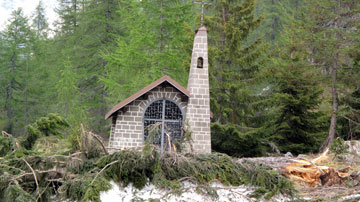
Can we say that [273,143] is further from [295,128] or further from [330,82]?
[330,82]

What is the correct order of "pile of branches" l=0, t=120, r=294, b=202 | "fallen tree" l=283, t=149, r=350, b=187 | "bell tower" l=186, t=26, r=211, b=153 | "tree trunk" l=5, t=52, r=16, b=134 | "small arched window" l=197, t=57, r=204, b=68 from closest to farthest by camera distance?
"pile of branches" l=0, t=120, r=294, b=202, "fallen tree" l=283, t=149, r=350, b=187, "bell tower" l=186, t=26, r=211, b=153, "small arched window" l=197, t=57, r=204, b=68, "tree trunk" l=5, t=52, r=16, b=134

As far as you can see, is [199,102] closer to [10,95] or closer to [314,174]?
[314,174]

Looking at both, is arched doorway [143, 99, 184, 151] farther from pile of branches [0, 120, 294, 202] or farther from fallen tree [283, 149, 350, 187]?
pile of branches [0, 120, 294, 202]

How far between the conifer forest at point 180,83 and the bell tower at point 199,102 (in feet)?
12.9

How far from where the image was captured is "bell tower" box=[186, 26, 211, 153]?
508 inches

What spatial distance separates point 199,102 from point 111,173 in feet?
22.1

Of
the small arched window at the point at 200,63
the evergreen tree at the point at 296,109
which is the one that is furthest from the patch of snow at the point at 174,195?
the evergreen tree at the point at 296,109

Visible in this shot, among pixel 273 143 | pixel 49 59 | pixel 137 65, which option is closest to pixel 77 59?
pixel 49 59

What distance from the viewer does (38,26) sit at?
5056 centimetres

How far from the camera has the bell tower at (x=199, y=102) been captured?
42.3 feet

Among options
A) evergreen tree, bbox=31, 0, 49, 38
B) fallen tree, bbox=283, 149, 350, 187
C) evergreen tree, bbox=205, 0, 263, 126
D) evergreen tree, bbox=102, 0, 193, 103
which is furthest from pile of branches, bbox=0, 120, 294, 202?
evergreen tree, bbox=31, 0, 49, 38

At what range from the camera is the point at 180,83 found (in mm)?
21094

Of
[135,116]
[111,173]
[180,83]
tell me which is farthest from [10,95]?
[111,173]

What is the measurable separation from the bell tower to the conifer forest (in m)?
3.92
